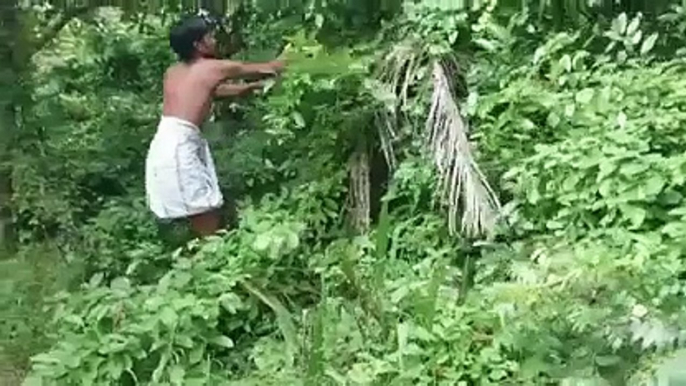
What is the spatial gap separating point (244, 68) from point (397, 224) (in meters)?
0.85

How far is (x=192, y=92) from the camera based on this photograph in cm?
439

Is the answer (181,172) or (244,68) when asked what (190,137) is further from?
(244,68)

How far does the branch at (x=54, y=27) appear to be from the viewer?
4906mm

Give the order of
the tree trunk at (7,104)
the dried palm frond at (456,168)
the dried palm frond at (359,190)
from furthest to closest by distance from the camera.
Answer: the tree trunk at (7,104)
the dried palm frond at (359,190)
the dried palm frond at (456,168)

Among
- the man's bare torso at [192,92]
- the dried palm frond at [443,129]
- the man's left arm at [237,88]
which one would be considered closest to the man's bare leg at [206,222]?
the man's bare torso at [192,92]

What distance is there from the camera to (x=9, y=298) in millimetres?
4129

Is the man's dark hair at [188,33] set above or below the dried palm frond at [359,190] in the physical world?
above

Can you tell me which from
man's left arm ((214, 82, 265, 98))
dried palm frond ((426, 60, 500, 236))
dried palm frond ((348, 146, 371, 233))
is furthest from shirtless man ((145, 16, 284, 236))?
dried palm frond ((426, 60, 500, 236))

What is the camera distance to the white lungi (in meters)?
4.39

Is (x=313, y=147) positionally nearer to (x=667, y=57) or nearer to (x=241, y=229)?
(x=241, y=229)

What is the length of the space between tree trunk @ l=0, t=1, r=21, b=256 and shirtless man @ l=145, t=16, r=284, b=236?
0.66 m

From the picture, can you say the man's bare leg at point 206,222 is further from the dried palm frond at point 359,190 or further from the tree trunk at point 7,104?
the tree trunk at point 7,104

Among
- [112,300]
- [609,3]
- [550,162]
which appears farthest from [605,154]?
[112,300]

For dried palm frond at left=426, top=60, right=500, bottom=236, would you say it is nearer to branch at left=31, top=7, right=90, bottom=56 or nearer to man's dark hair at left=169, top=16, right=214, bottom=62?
man's dark hair at left=169, top=16, right=214, bottom=62
